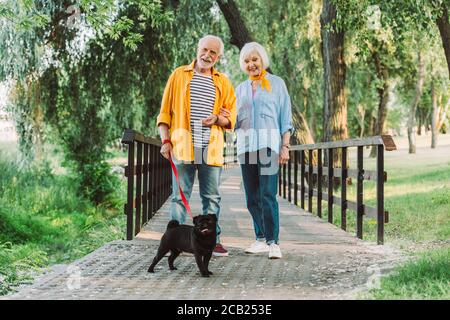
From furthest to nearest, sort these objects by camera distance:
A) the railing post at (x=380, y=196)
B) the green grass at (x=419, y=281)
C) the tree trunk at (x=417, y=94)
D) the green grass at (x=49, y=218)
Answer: the tree trunk at (x=417, y=94), the green grass at (x=49, y=218), the railing post at (x=380, y=196), the green grass at (x=419, y=281)

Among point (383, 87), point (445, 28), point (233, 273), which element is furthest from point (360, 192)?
point (383, 87)

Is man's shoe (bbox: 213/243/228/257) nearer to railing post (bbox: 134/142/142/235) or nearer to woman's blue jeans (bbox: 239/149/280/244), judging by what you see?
woman's blue jeans (bbox: 239/149/280/244)

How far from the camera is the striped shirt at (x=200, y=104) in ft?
18.1

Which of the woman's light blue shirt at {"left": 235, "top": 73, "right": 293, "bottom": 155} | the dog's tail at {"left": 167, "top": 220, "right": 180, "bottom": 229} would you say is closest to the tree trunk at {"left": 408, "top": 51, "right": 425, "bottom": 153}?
the woman's light blue shirt at {"left": 235, "top": 73, "right": 293, "bottom": 155}

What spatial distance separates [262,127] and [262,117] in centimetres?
8

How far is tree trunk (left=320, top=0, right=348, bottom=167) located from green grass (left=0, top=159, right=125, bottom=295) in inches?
182

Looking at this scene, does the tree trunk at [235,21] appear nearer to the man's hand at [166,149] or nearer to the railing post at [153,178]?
the railing post at [153,178]

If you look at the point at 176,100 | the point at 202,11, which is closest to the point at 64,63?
the point at 202,11

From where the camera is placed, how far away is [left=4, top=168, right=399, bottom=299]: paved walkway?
15.0 feet

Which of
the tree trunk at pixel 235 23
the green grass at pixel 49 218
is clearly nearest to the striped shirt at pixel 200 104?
the green grass at pixel 49 218

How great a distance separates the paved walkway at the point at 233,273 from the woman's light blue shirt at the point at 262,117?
0.99 metres

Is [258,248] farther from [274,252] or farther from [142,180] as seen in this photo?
[142,180]
